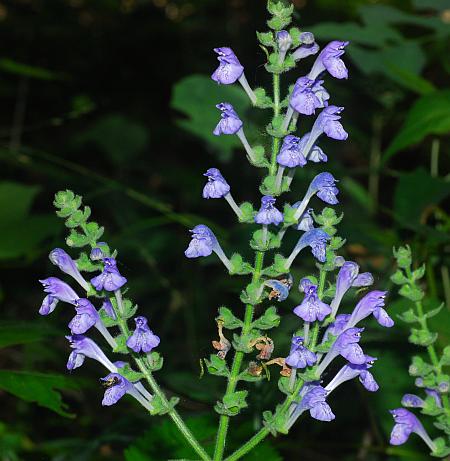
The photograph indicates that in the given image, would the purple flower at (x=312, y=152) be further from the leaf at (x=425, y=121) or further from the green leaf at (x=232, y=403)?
the leaf at (x=425, y=121)

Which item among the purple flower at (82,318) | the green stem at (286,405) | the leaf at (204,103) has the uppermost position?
the purple flower at (82,318)

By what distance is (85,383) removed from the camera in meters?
3.11

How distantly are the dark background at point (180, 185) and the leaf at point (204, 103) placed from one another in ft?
0.05

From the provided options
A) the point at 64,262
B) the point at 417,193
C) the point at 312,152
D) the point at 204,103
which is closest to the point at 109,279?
the point at 64,262

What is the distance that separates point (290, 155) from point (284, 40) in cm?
30

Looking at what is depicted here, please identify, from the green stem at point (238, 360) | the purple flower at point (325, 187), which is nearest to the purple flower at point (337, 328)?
the green stem at point (238, 360)

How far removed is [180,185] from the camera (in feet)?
24.7

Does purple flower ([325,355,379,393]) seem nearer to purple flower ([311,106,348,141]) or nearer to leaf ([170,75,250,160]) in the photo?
purple flower ([311,106,348,141])

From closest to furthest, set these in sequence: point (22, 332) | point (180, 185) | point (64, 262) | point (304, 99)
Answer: point (304, 99), point (64, 262), point (22, 332), point (180, 185)

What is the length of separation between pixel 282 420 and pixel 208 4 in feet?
29.0

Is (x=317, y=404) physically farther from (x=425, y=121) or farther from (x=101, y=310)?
(x=425, y=121)

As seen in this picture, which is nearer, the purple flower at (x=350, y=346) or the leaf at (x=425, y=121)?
the purple flower at (x=350, y=346)

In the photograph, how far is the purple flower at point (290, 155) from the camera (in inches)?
75.5

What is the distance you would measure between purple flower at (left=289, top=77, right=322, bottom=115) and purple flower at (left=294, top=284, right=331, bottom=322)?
0.45 metres
